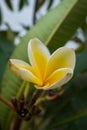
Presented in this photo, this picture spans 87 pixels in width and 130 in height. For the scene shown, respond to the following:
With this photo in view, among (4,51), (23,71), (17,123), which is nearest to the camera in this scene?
(23,71)

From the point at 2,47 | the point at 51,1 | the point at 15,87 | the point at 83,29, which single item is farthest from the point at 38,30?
the point at 83,29

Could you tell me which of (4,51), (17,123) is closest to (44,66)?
(17,123)

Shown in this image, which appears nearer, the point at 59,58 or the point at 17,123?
the point at 59,58

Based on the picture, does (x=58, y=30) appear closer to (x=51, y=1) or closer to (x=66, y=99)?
(x=66, y=99)

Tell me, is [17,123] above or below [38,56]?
below

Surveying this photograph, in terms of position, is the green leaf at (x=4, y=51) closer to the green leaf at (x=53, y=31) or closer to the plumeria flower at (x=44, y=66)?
the green leaf at (x=53, y=31)

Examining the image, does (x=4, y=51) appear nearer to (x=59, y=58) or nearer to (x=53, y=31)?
(x=53, y=31)
